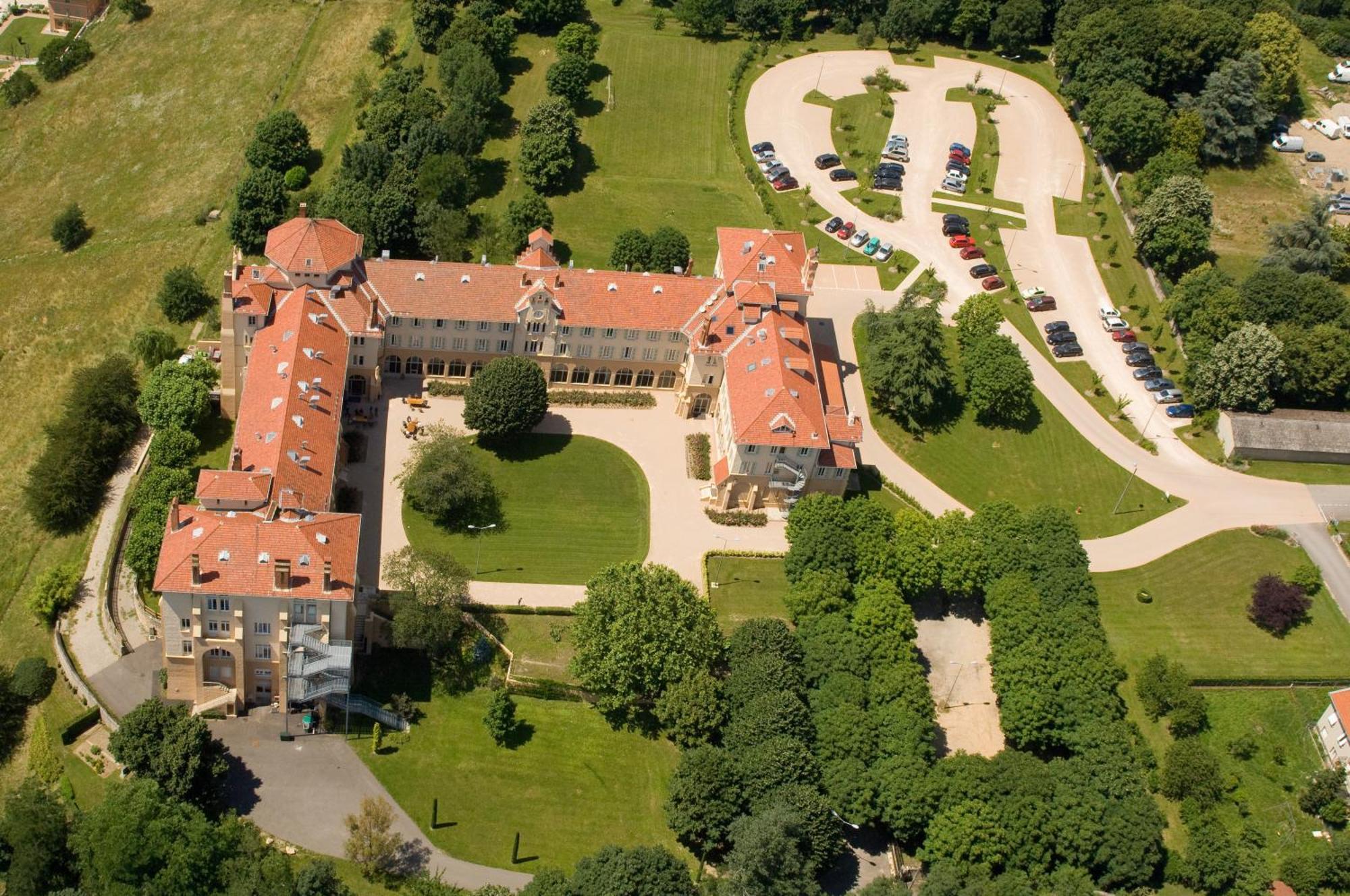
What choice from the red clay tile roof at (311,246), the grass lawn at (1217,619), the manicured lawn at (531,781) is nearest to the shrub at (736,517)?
the manicured lawn at (531,781)

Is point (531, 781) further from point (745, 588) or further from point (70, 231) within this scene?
point (70, 231)

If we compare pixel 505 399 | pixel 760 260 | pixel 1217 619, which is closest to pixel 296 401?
pixel 505 399

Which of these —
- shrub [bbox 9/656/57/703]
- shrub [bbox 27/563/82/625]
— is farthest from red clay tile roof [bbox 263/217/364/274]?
shrub [bbox 9/656/57/703]

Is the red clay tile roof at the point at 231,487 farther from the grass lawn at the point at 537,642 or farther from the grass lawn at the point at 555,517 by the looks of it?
the grass lawn at the point at 537,642

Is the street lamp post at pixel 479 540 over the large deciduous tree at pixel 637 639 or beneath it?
beneath

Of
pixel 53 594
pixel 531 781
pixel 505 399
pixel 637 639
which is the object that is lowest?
pixel 531 781

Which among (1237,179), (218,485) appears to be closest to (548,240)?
(218,485)

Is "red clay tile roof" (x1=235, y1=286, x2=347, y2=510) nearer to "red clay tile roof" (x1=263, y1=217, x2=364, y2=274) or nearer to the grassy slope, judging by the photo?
"red clay tile roof" (x1=263, y1=217, x2=364, y2=274)
